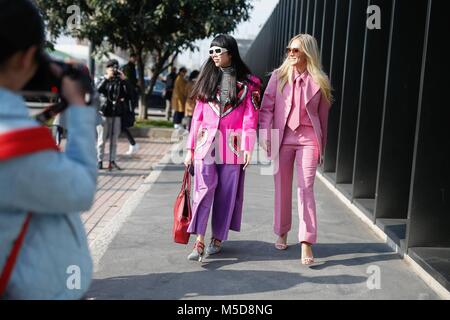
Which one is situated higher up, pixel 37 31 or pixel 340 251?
pixel 37 31

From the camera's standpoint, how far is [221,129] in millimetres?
5137

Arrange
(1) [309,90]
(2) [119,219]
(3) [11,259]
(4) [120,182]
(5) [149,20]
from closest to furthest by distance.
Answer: (3) [11,259] < (1) [309,90] < (2) [119,219] < (4) [120,182] < (5) [149,20]

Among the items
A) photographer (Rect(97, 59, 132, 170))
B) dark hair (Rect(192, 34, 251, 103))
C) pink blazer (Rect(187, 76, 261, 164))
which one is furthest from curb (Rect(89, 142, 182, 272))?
dark hair (Rect(192, 34, 251, 103))

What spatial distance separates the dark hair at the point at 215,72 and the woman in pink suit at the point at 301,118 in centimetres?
33

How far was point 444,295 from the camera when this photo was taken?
421cm

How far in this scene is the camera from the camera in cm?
184

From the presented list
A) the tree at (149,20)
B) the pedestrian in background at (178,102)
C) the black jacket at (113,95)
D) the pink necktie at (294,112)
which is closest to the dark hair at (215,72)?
the pink necktie at (294,112)

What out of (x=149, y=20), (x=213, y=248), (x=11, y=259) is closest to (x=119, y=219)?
(x=213, y=248)

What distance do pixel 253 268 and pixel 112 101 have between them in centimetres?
620

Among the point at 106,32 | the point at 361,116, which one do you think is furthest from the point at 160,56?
the point at 361,116

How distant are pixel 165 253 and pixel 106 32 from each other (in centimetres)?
1308

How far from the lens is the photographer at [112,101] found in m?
10.4

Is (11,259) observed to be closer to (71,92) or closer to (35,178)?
(35,178)
